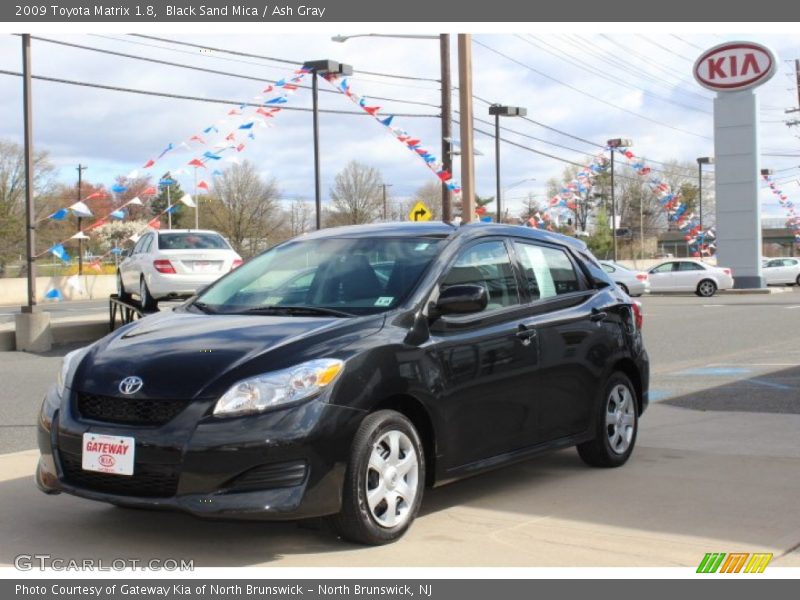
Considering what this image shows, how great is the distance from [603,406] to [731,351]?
9.87 meters

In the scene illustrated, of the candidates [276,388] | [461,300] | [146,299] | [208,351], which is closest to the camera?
[276,388]

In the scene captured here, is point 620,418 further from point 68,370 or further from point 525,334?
point 68,370

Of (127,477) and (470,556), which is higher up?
(127,477)

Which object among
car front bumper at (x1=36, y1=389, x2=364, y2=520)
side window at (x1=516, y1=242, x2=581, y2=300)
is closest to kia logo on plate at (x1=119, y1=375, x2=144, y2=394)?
car front bumper at (x1=36, y1=389, x2=364, y2=520)

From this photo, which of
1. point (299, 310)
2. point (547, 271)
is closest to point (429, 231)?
point (547, 271)

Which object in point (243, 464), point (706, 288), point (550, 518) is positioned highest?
point (706, 288)

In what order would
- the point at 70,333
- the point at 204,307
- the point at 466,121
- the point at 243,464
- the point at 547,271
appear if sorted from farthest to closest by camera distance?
the point at 466,121 → the point at 70,333 → the point at 547,271 → the point at 204,307 → the point at 243,464

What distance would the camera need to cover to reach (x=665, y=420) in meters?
9.28

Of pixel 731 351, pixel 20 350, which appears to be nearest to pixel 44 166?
pixel 20 350

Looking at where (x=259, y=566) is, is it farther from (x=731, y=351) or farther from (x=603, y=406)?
(x=731, y=351)

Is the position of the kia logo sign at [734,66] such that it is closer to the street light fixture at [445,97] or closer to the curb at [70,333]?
the street light fixture at [445,97]

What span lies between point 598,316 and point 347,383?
2646 millimetres

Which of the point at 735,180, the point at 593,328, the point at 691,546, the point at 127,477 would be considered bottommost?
the point at 691,546

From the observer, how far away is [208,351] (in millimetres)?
4945
